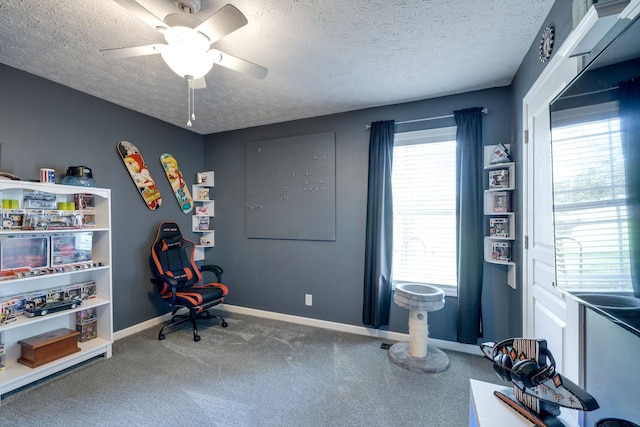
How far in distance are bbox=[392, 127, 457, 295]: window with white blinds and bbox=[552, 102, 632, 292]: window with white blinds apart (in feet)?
5.07

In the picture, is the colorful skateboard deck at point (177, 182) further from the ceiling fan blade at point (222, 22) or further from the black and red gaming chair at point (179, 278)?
the ceiling fan blade at point (222, 22)

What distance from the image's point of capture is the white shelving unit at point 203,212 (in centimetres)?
383

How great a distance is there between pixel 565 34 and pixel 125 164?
12.2 feet

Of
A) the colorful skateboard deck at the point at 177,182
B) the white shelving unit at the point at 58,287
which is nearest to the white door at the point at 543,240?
the white shelving unit at the point at 58,287

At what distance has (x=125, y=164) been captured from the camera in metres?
2.99

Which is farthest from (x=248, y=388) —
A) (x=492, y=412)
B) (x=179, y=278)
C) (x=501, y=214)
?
(x=501, y=214)

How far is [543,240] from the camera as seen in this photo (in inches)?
69.0

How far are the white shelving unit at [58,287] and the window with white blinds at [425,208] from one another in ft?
9.23

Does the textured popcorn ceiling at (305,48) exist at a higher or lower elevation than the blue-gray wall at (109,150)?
higher

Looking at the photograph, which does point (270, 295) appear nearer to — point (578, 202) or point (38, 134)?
point (38, 134)

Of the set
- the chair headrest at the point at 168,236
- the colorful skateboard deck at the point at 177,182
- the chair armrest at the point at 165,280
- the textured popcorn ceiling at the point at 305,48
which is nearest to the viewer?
the textured popcorn ceiling at the point at 305,48

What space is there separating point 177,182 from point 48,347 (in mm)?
2035

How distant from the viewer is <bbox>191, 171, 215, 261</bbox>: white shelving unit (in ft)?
12.6

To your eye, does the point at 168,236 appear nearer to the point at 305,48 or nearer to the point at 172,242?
the point at 172,242
